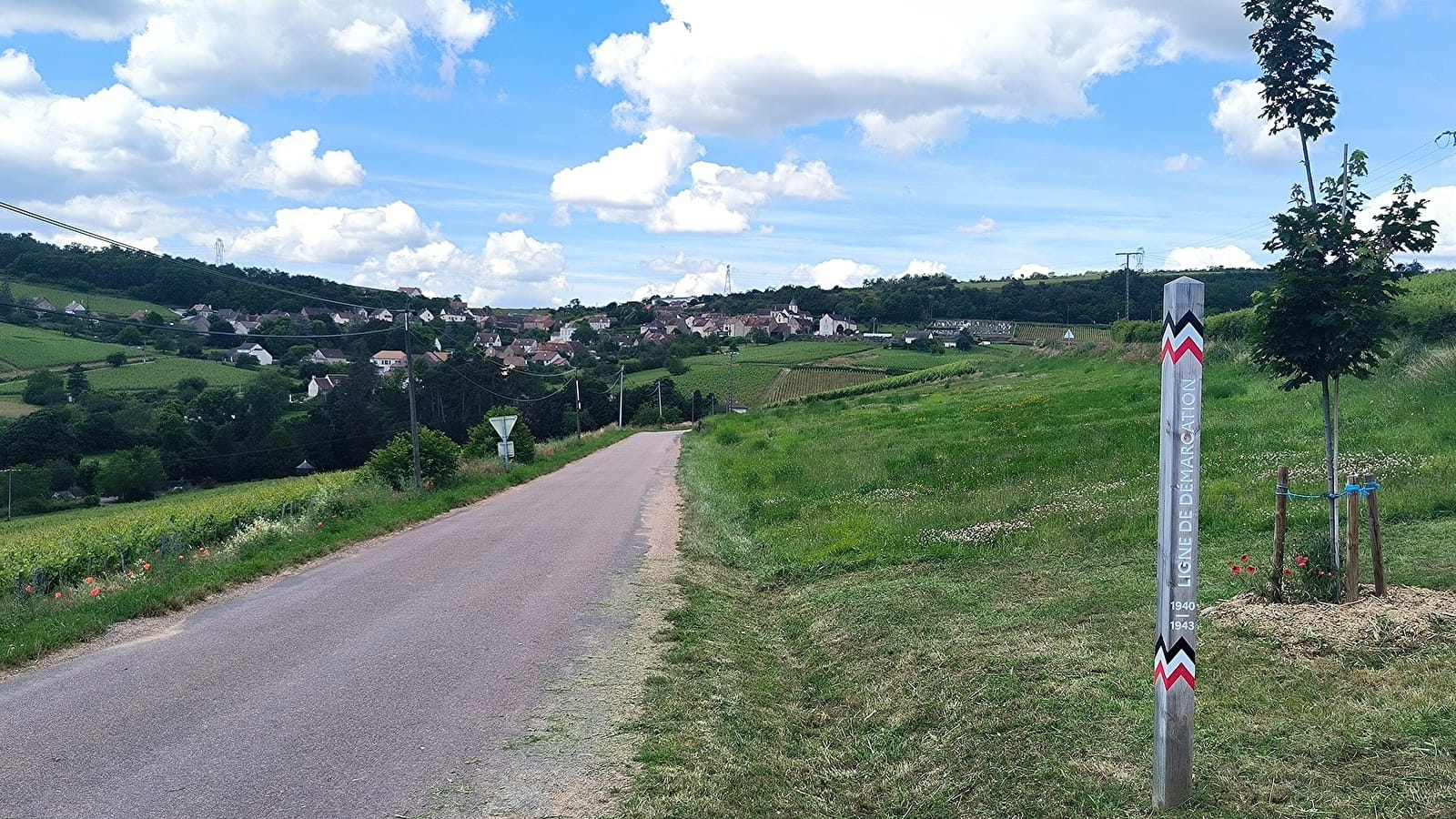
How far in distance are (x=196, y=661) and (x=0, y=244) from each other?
144 ft

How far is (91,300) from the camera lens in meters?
45.6

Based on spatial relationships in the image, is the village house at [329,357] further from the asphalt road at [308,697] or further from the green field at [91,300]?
the asphalt road at [308,697]

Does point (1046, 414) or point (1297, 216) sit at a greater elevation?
point (1297, 216)

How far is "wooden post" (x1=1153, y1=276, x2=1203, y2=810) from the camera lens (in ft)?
15.2

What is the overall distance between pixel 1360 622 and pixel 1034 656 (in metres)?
2.25

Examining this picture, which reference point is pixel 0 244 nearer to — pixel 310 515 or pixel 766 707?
pixel 310 515

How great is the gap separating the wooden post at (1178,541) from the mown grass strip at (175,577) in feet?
31.0

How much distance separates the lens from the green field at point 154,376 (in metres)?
60.3

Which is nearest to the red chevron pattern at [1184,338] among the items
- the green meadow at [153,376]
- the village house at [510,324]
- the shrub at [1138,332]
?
the shrub at [1138,332]

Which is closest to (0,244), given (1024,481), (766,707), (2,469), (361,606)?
(2,469)

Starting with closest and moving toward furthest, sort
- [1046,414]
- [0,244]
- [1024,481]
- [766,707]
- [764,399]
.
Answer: [766,707]
[1024,481]
[1046,414]
[0,244]
[764,399]

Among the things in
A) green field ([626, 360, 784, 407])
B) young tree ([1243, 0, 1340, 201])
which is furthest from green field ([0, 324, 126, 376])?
young tree ([1243, 0, 1340, 201])

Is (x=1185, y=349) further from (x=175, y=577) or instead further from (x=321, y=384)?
(x=321, y=384)

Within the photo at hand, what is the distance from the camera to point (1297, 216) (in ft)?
25.8
